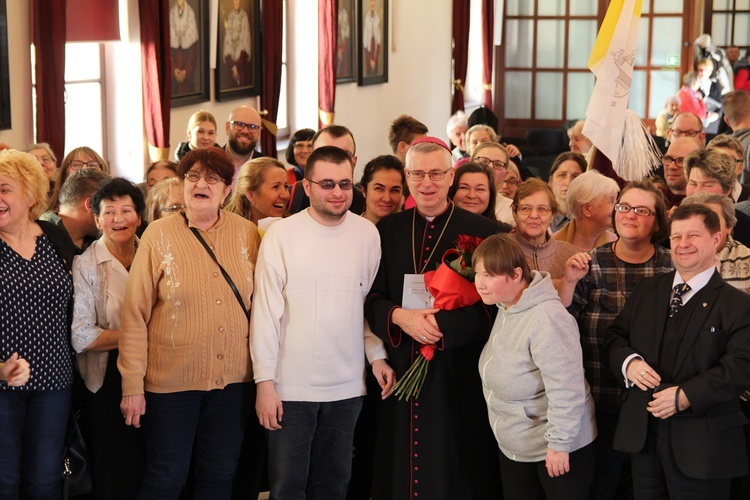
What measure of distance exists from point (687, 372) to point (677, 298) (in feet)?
0.91

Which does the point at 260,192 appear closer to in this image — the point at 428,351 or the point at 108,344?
the point at 108,344

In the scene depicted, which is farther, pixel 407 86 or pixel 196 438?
pixel 407 86

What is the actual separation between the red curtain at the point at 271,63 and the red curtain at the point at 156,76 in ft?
5.92

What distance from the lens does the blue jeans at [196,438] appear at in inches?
150

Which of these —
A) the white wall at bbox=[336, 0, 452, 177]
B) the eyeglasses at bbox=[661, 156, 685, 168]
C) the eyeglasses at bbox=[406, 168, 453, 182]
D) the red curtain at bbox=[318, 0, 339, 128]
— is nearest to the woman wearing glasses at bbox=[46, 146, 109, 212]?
the eyeglasses at bbox=[406, 168, 453, 182]

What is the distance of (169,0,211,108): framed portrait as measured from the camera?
7844 mm

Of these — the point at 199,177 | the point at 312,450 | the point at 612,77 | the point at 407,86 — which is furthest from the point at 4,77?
the point at 407,86

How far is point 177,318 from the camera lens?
12.3 feet

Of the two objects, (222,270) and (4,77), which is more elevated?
(4,77)

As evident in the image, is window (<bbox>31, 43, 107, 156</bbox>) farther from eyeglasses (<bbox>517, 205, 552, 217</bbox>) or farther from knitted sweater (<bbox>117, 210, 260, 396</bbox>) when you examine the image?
eyeglasses (<bbox>517, 205, 552, 217</bbox>)

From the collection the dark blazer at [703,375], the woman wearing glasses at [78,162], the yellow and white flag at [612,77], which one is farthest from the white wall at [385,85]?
the dark blazer at [703,375]

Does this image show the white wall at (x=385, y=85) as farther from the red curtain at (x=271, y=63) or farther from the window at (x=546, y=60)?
the window at (x=546, y=60)

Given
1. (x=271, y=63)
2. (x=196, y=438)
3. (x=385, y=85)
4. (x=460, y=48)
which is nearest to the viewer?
(x=196, y=438)

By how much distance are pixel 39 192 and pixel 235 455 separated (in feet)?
4.23
